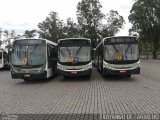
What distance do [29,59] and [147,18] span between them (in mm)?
49459

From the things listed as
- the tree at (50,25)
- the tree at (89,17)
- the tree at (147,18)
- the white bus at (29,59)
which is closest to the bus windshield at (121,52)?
the white bus at (29,59)

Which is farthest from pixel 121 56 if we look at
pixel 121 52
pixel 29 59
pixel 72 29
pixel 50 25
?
pixel 50 25

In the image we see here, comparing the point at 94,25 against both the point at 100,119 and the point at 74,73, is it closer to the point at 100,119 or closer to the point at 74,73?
the point at 74,73

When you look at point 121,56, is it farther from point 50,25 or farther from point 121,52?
Result: point 50,25

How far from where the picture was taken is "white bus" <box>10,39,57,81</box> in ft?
60.7

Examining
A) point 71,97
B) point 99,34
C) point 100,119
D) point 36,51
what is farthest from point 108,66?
point 99,34

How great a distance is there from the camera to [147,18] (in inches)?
2496

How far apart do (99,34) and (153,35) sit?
12.4 metres

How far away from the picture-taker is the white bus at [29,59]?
60.7 ft

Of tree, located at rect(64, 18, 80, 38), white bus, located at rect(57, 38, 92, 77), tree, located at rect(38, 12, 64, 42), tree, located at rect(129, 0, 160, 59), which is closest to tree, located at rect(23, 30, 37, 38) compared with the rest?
tree, located at rect(38, 12, 64, 42)

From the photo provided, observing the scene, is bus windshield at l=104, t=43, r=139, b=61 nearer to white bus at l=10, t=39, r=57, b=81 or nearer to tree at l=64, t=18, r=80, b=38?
white bus at l=10, t=39, r=57, b=81

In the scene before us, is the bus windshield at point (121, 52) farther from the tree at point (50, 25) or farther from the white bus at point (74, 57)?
the tree at point (50, 25)

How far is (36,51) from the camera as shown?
18.8 m

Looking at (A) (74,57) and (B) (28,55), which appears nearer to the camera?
(B) (28,55)
